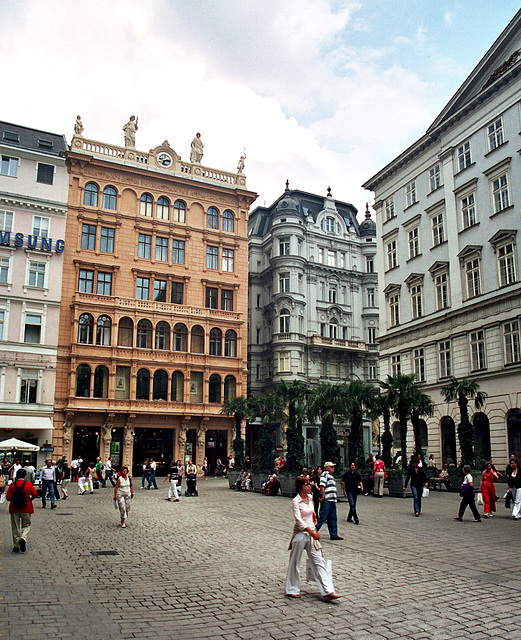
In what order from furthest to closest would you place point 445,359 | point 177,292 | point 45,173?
point 177,292 → point 45,173 → point 445,359

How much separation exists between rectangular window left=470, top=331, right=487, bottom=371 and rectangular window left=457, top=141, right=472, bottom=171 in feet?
35.8

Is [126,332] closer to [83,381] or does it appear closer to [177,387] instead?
[83,381]

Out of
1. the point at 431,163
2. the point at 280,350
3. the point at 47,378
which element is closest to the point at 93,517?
the point at 47,378

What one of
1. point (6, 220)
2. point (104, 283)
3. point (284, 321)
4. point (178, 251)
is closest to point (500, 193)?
point (178, 251)

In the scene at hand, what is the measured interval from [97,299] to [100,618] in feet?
138

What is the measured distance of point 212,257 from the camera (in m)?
54.4

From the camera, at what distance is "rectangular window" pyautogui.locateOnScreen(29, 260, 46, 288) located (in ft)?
151

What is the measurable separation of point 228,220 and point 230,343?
1150cm

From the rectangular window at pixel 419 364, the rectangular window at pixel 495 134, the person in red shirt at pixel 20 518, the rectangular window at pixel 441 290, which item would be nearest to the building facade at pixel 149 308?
the rectangular window at pixel 419 364

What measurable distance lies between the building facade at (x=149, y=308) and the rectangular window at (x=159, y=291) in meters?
0.14

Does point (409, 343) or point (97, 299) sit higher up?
point (97, 299)

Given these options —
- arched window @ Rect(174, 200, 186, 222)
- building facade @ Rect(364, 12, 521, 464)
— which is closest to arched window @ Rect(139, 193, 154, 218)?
arched window @ Rect(174, 200, 186, 222)

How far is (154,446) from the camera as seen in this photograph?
161ft

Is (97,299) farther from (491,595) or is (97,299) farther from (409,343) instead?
(491,595)
